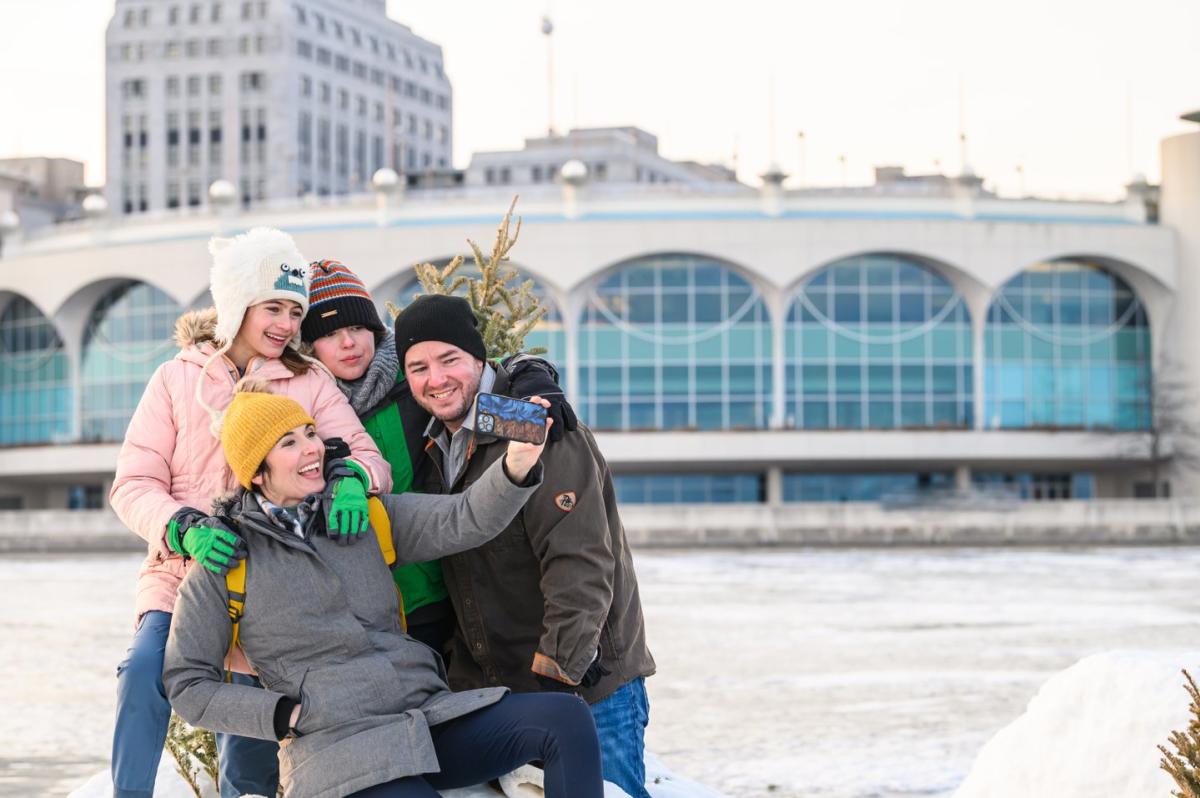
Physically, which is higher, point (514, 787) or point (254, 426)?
point (254, 426)

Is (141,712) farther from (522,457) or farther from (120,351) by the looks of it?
(120,351)

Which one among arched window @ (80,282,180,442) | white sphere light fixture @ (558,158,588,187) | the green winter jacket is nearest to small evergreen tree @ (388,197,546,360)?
the green winter jacket

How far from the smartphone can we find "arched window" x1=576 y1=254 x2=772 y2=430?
2052 inches

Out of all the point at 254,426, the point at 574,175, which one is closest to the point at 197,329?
the point at 254,426

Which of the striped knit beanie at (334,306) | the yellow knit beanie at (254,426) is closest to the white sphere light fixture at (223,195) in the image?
the striped knit beanie at (334,306)

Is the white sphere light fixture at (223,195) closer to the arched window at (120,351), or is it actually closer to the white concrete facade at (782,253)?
the white concrete facade at (782,253)

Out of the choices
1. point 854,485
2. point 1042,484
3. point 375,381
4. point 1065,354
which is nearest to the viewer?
point 375,381

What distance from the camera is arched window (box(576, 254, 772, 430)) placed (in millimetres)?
57000

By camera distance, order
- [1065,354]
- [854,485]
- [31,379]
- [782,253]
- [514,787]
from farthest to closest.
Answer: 1. [31,379]
2. [854,485]
3. [1065,354]
4. [782,253]
5. [514,787]

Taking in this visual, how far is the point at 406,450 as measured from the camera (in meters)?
5.28

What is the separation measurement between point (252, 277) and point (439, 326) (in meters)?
0.68

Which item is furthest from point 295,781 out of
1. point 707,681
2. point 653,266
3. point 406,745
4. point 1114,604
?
point 653,266

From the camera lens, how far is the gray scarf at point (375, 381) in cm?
535

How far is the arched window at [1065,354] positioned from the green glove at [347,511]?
179ft
